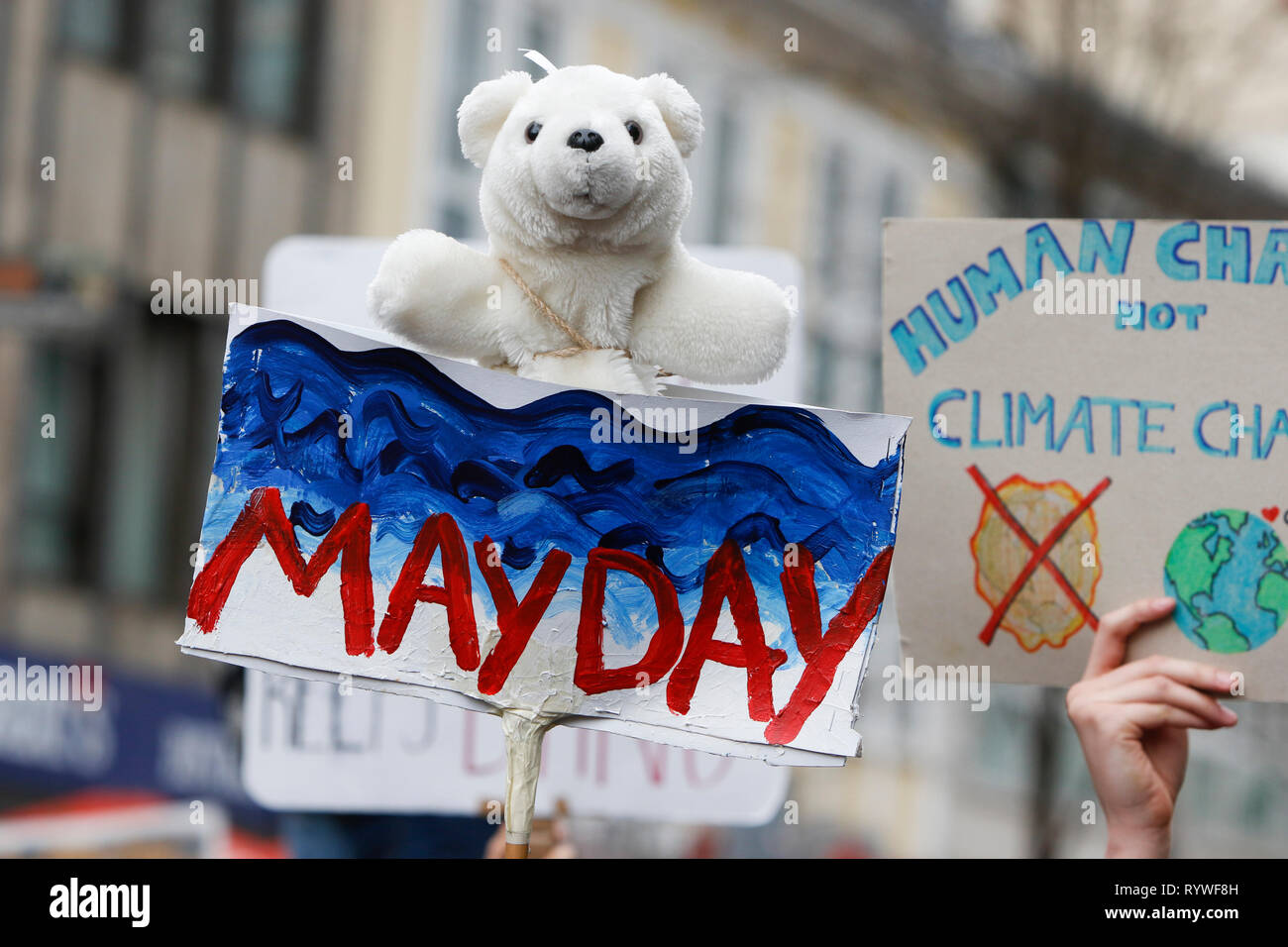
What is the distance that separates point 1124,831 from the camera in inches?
91.7

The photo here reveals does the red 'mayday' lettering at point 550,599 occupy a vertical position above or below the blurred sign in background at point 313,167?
below

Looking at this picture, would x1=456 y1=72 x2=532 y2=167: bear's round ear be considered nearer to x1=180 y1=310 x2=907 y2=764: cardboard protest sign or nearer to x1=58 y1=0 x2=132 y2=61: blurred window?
x1=180 y1=310 x2=907 y2=764: cardboard protest sign

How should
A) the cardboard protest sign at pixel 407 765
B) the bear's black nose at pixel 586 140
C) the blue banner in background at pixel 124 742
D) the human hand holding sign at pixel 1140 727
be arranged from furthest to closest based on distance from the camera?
the blue banner in background at pixel 124 742
the cardboard protest sign at pixel 407 765
the human hand holding sign at pixel 1140 727
the bear's black nose at pixel 586 140

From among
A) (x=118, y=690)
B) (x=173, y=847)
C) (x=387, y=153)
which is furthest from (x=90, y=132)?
(x=173, y=847)

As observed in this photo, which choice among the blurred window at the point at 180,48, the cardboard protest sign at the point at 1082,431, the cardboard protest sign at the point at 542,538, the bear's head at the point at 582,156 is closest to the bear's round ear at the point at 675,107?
the bear's head at the point at 582,156

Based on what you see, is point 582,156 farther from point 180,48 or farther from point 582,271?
point 180,48

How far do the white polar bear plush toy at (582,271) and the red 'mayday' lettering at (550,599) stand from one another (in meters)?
0.25

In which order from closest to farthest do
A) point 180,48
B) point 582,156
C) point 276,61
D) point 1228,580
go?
1. point 582,156
2. point 1228,580
3. point 180,48
4. point 276,61

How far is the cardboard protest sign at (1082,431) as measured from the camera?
2.54 meters

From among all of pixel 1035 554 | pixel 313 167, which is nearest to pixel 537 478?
pixel 1035 554

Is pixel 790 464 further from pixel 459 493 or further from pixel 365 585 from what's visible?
pixel 365 585

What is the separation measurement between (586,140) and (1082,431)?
107 cm

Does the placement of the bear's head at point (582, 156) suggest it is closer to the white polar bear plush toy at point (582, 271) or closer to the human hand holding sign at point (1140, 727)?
the white polar bear plush toy at point (582, 271)

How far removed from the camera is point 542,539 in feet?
6.63
